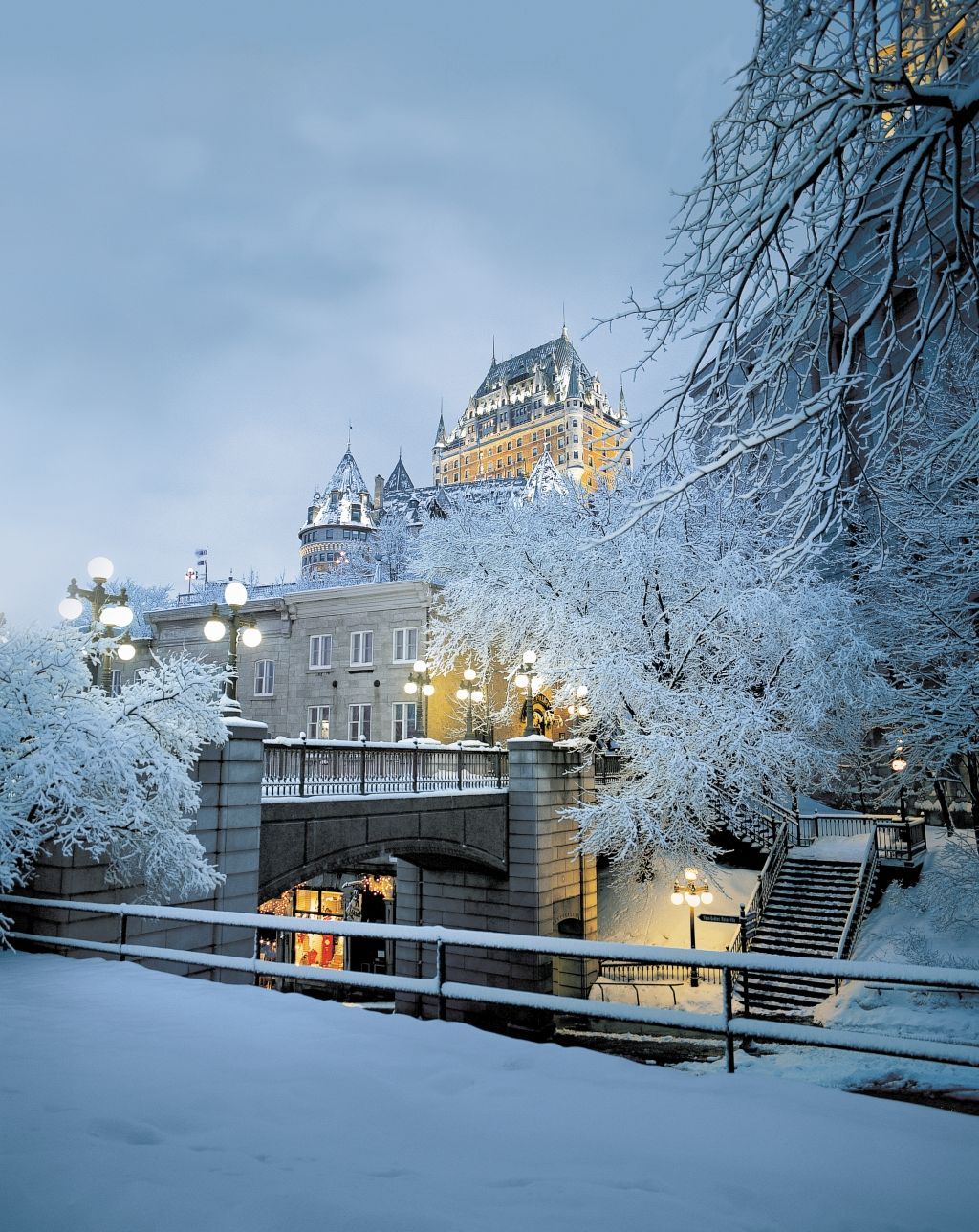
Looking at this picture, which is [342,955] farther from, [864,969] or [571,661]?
[864,969]

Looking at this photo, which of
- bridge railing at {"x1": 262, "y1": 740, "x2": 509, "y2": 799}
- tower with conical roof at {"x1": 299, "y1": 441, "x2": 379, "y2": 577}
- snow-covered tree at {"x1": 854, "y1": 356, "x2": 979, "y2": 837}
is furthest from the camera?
tower with conical roof at {"x1": 299, "y1": 441, "x2": 379, "y2": 577}

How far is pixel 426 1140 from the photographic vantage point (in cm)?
404

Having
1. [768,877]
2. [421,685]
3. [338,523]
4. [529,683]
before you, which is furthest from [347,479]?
[768,877]

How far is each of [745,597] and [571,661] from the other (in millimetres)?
5694

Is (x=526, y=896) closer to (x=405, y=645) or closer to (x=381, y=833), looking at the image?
(x=381, y=833)

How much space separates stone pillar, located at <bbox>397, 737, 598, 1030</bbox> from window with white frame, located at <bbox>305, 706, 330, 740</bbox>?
14.8 metres

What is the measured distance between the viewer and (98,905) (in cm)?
805

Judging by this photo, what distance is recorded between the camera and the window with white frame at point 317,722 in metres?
39.5

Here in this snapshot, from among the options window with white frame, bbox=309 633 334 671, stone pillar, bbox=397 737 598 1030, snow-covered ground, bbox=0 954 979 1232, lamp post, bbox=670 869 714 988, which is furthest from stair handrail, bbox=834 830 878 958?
window with white frame, bbox=309 633 334 671

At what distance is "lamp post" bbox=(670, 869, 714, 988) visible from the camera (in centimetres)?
2195

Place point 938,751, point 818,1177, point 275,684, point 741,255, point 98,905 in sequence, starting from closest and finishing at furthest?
point 818,1177, point 741,255, point 98,905, point 938,751, point 275,684

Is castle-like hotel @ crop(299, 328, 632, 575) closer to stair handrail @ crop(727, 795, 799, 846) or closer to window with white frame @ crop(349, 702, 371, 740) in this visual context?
window with white frame @ crop(349, 702, 371, 740)

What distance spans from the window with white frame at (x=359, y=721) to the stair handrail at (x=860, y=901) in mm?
22456

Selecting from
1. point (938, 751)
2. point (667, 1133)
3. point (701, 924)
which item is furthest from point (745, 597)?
point (667, 1133)
